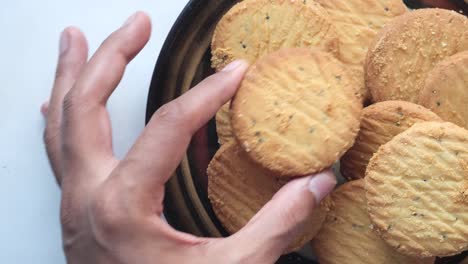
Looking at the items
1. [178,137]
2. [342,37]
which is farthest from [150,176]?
[342,37]

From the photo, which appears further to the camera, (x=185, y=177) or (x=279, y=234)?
(x=185, y=177)

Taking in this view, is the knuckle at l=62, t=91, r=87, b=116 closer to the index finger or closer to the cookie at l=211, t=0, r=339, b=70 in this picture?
the index finger

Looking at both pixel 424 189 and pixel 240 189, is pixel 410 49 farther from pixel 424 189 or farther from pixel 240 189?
pixel 240 189

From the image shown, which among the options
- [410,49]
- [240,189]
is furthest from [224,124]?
[410,49]

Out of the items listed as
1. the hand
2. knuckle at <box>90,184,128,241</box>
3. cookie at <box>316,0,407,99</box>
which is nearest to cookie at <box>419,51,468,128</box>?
cookie at <box>316,0,407,99</box>

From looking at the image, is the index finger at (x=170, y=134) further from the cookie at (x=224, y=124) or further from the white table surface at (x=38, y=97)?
the white table surface at (x=38, y=97)

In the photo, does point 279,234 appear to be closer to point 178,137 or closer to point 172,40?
point 178,137
